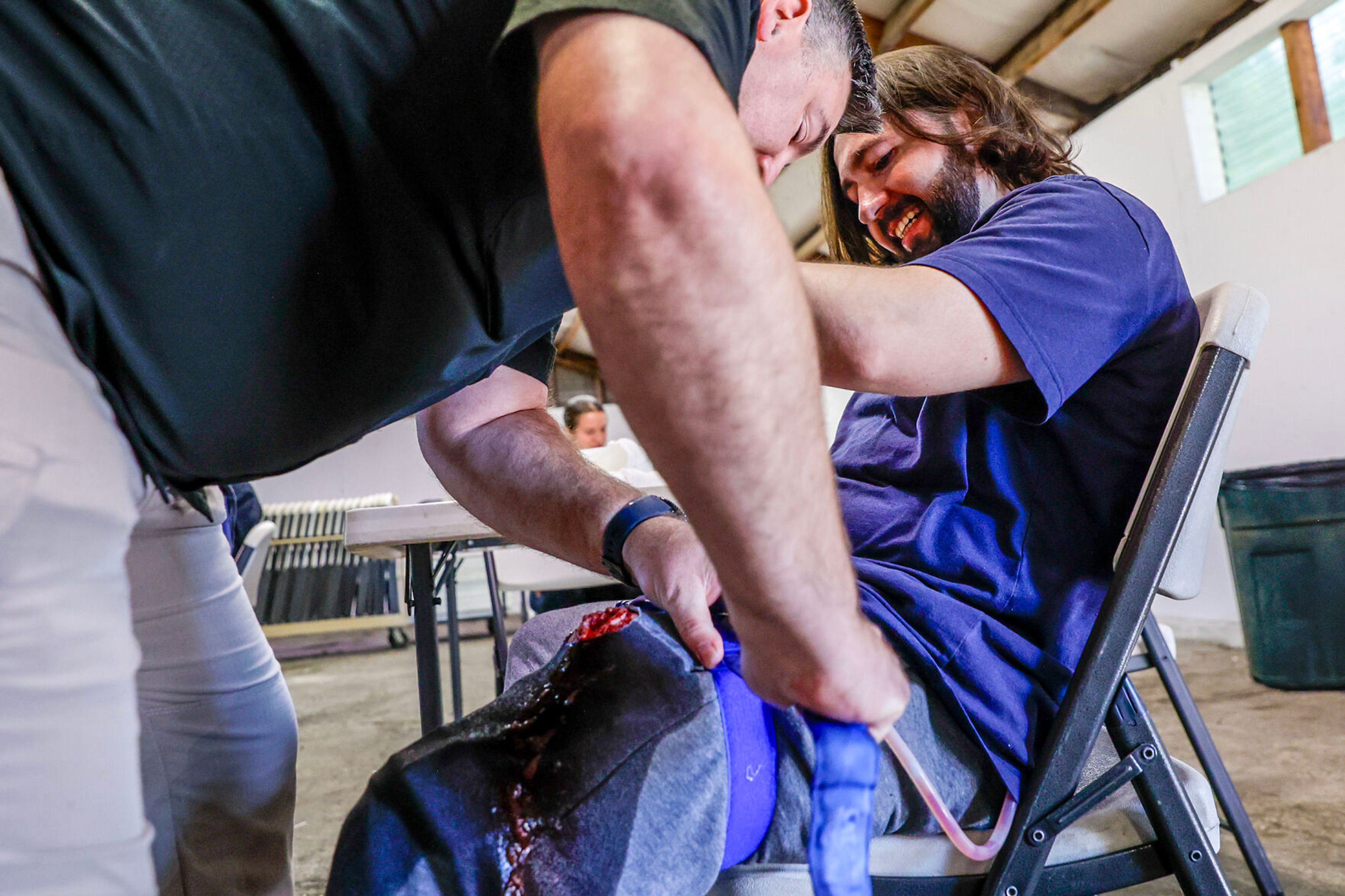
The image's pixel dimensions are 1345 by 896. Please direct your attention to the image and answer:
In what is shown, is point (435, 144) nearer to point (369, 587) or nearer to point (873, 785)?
point (873, 785)

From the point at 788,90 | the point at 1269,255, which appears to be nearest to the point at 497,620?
the point at 788,90

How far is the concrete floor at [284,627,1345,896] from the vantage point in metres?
1.57

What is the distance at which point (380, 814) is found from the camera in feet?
1.80

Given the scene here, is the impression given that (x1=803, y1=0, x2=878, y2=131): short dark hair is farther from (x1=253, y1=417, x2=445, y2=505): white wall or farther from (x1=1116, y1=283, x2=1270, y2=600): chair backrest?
(x1=253, y1=417, x2=445, y2=505): white wall

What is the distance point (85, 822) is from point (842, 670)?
→ 33cm

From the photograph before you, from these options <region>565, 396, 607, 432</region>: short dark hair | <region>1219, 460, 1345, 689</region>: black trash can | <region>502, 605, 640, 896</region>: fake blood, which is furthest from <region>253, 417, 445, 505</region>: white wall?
<region>502, 605, 640, 896</region>: fake blood

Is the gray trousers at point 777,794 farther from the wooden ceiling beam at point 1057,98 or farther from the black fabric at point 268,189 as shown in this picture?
the wooden ceiling beam at point 1057,98

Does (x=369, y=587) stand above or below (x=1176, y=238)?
below

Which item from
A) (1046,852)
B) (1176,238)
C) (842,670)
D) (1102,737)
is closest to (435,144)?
(842,670)

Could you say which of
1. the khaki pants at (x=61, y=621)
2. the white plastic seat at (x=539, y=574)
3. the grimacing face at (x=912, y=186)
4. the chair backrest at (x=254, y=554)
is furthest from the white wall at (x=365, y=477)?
the khaki pants at (x=61, y=621)

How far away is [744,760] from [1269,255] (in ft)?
14.2

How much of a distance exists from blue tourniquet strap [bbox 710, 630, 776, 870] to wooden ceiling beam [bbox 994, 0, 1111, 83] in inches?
170

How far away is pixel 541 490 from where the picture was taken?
2.83 ft

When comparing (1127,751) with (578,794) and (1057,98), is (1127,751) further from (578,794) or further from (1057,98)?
(1057,98)
